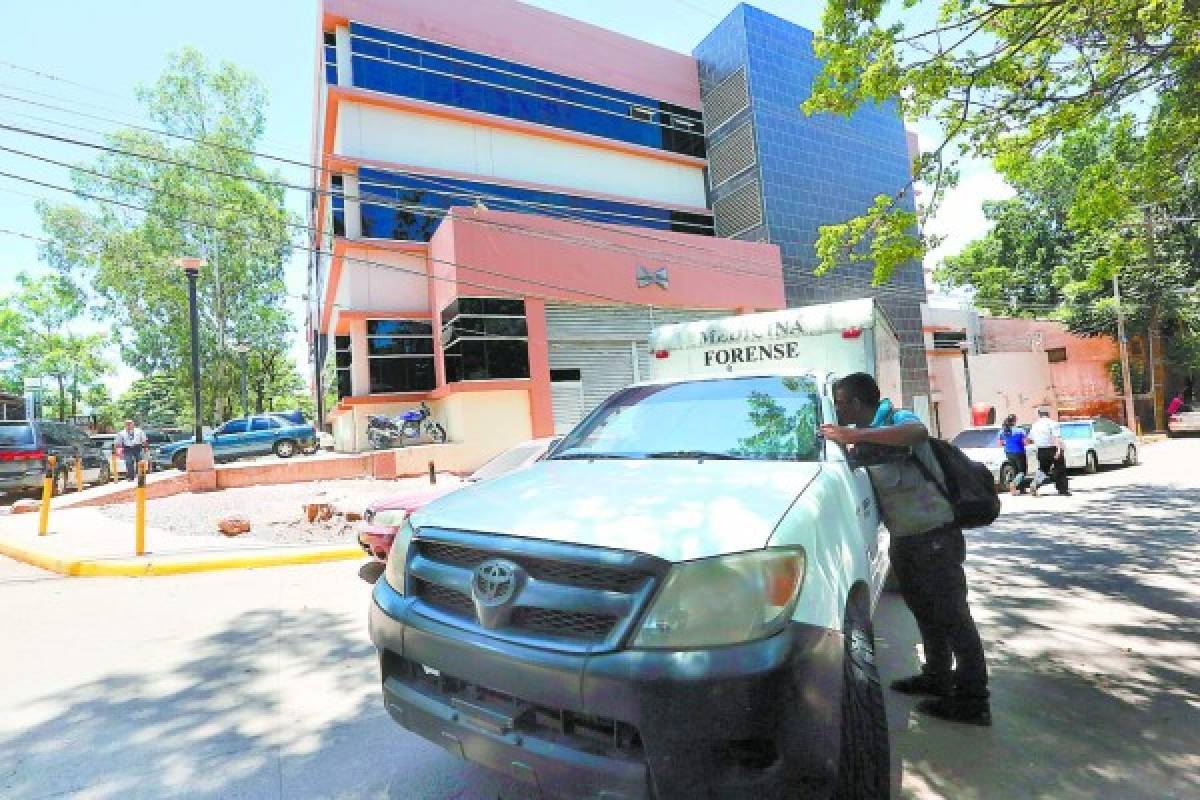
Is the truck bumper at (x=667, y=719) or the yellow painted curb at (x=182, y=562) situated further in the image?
the yellow painted curb at (x=182, y=562)

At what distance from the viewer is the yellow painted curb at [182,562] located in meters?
7.16

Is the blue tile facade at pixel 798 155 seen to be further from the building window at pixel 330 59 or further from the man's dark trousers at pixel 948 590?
the man's dark trousers at pixel 948 590

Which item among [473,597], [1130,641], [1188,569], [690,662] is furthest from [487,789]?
[1188,569]

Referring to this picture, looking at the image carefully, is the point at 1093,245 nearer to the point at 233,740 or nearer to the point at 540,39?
the point at 540,39

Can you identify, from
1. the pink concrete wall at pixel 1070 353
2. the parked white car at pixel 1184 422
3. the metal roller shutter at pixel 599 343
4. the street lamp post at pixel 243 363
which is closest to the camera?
the metal roller shutter at pixel 599 343

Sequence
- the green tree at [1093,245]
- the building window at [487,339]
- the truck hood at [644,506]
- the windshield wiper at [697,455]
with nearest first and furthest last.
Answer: the truck hood at [644,506], the windshield wiper at [697,455], the green tree at [1093,245], the building window at [487,339]

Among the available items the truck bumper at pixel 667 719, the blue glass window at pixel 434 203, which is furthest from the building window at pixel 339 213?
the truck bumper at pixel 667 719

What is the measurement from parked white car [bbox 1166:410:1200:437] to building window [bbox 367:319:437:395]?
27711 millimetres

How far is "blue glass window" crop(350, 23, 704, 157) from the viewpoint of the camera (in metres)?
20.9

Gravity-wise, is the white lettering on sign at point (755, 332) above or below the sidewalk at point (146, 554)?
above

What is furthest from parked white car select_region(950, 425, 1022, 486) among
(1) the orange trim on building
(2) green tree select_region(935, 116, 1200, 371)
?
(1) the orange trim on building

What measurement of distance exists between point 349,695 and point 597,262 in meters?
16.3

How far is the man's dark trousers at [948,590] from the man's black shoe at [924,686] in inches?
2.9

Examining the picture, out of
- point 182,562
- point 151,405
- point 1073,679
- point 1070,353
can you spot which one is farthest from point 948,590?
point 151,405
